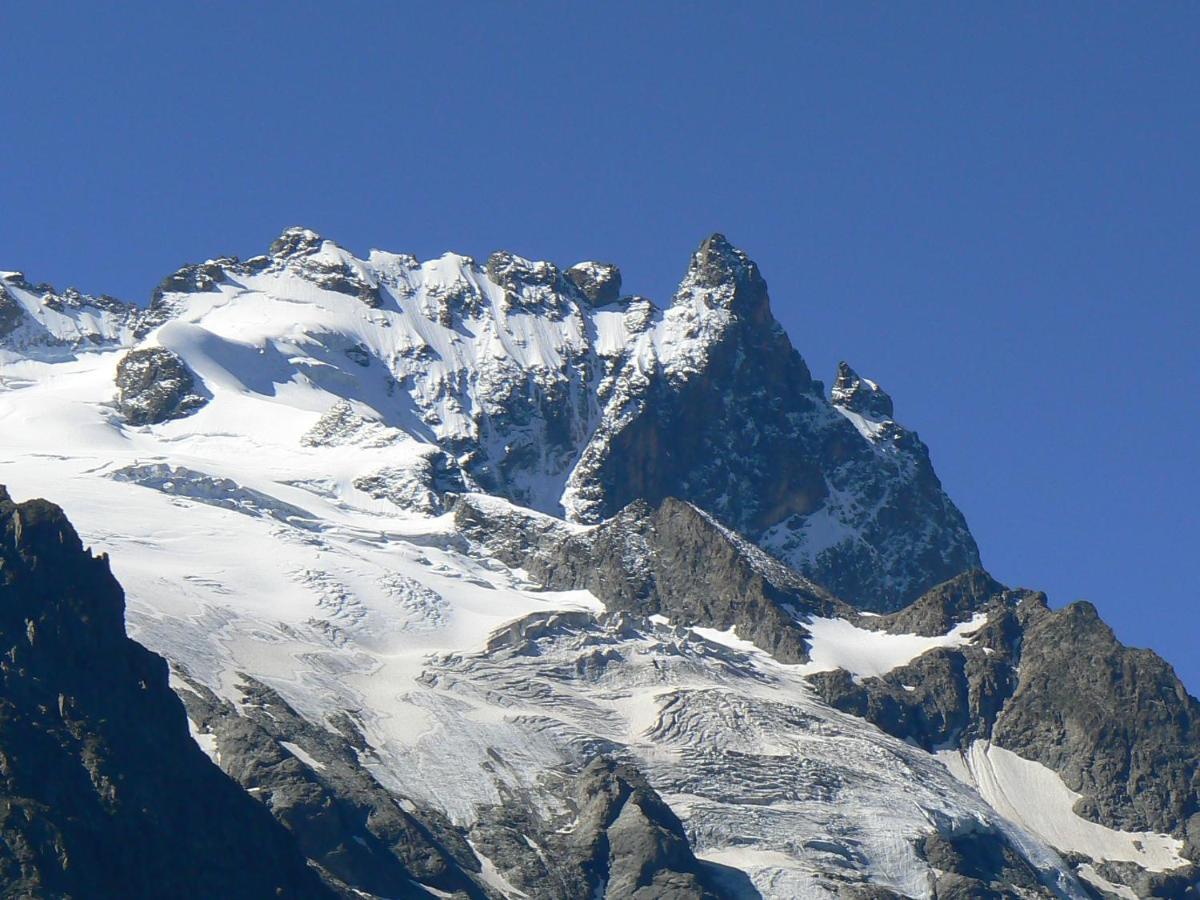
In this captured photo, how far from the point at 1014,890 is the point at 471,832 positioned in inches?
1376

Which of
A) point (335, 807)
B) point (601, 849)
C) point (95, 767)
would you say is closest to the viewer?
point (95, 767)

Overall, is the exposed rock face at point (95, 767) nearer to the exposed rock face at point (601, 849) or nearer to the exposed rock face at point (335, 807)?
the exposed rock face at point (335, 807)

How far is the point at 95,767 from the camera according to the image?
15038 cm

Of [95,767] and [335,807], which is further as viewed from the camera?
[335,807]

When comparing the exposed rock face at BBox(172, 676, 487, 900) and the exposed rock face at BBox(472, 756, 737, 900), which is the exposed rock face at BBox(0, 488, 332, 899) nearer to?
the exposed rock face at BBox(172, 676, 487, 900)

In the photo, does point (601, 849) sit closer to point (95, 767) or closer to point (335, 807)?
point (335, 807)

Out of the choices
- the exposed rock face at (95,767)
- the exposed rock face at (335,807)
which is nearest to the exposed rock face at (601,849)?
the exposed rock face at (335,807)

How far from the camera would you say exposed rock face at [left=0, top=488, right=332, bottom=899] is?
5630 inches

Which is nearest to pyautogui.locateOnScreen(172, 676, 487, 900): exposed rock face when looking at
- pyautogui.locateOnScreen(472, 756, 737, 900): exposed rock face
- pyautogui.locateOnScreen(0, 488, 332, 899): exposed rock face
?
pyautogui.locateOnScreen(472, 756, 737, 900): exposed rock face

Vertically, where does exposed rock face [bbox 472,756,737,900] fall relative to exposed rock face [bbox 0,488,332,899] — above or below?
above

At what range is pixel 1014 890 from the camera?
653ft

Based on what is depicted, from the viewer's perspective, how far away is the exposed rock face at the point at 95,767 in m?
143

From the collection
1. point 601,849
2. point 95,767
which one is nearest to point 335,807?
point 601,849

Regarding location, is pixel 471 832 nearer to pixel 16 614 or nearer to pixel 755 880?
pixel 755 880
